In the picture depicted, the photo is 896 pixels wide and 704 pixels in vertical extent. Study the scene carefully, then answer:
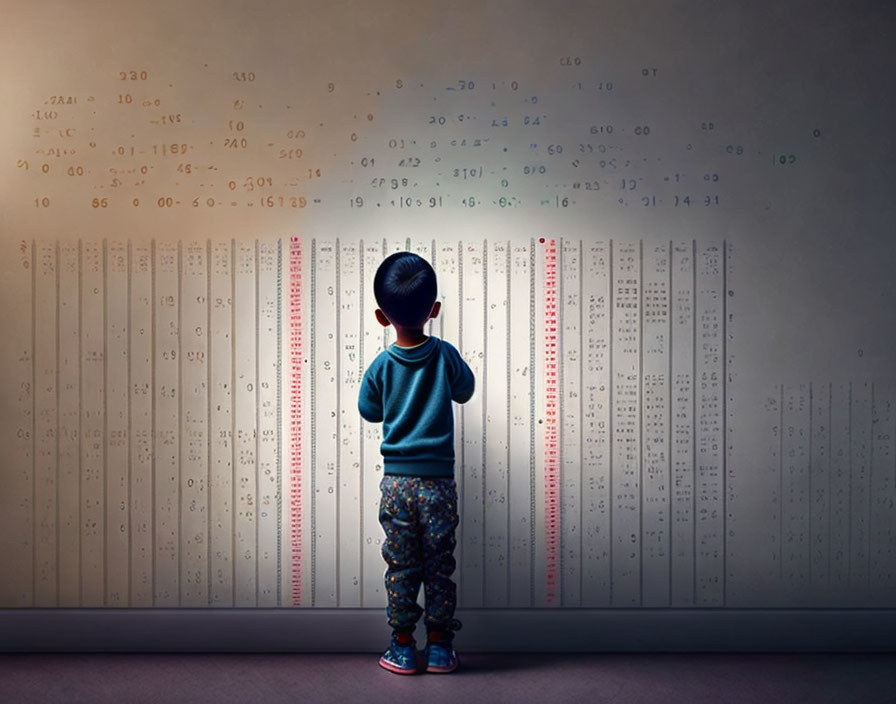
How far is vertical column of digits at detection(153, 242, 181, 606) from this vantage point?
2270 mm

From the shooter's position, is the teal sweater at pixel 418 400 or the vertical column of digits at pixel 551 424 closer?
the teal sweater at pixel 418 400

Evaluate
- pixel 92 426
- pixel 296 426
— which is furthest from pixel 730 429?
pixel 92 426

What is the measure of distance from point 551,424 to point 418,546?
0.53 meters

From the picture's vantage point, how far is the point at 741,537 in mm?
2275

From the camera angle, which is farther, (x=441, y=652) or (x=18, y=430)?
(x=18, y=430)

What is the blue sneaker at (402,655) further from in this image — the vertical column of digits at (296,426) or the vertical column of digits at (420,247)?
the vertical column of digits at (420,247)

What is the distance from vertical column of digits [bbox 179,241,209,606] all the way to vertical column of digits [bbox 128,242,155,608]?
0.09m

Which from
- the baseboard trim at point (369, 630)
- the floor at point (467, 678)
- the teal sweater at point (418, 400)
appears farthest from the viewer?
the baseboard trim at point (369, 630)

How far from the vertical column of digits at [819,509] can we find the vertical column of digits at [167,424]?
1.87 m

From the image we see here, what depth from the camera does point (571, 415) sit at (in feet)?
7.50

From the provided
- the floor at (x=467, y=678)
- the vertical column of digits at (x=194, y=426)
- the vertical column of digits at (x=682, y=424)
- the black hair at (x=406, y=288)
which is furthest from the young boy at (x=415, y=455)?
the vertical column of digits at (x=682, y=424)

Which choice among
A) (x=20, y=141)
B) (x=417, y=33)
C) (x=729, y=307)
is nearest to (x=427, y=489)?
(x=729, y=307)

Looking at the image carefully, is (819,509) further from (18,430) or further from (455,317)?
(18,430)

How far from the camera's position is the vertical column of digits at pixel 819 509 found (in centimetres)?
228
